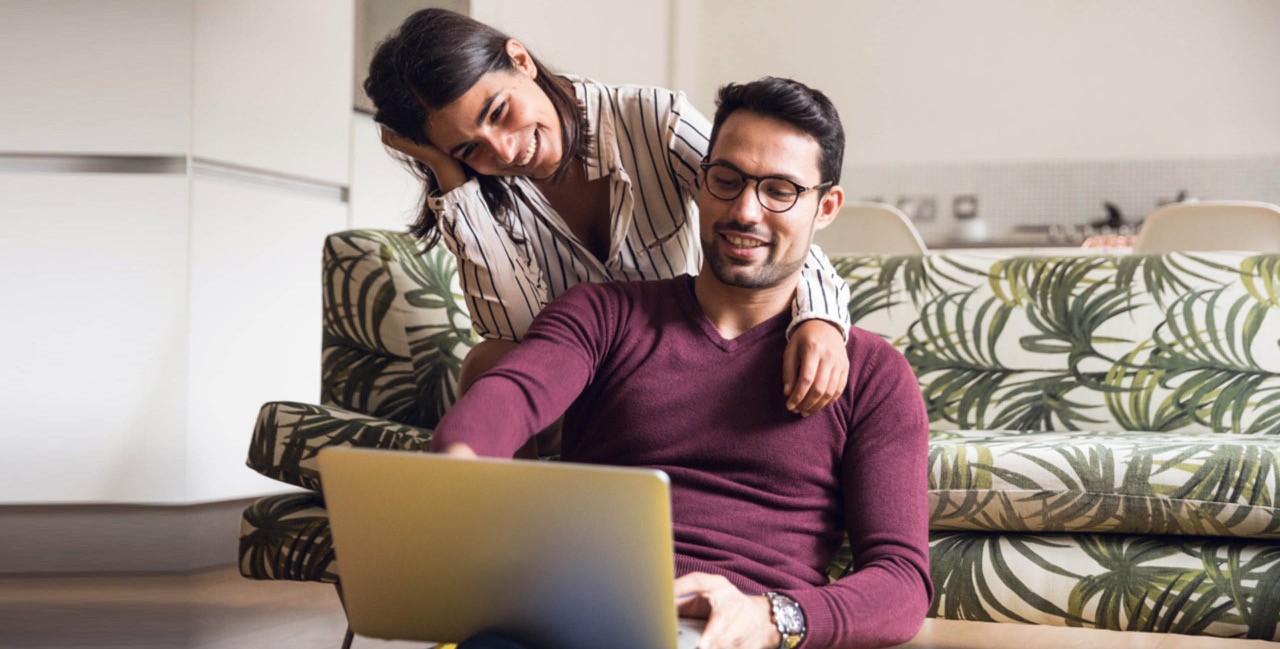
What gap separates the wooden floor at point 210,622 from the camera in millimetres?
2197

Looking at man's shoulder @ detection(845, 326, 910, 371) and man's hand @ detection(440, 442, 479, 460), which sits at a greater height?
man's shoulder @ detection(845, 326, 910, 371)

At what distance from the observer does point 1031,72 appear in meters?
5.52

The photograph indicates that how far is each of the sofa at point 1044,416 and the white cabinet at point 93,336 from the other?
50.0 inches

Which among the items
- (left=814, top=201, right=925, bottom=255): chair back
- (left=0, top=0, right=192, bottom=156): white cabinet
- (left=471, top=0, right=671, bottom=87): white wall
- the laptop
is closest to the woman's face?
the laptop

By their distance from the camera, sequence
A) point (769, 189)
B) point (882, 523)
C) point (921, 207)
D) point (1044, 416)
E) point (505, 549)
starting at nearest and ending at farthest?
point (505, 549), point (882, 523), point (769, 189), point (1044, 416), point (921, 207)

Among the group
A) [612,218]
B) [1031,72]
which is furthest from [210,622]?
[1031,72]

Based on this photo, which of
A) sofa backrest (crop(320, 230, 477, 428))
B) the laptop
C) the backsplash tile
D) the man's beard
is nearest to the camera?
the laptop

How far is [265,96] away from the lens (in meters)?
3.66

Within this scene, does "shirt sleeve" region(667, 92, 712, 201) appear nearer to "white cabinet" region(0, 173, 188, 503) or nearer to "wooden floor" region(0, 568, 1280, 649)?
"wooden floor" region(0, 568, 1280, 649)

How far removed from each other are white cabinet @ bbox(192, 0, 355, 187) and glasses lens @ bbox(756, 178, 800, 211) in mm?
2435

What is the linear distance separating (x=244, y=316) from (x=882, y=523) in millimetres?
2774

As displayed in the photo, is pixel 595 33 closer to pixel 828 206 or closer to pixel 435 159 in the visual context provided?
pixel 435 159

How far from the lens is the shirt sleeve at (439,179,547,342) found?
1.63 metres

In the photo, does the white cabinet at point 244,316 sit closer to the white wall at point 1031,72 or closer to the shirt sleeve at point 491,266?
the shirt sleeve at point 491,266
